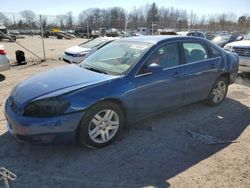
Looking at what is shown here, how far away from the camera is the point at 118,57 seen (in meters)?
4.23

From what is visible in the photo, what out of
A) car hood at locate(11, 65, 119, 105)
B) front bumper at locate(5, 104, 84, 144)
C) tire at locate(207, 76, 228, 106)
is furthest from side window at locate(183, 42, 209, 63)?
front bumper at locate(5, 104, 84, 144)

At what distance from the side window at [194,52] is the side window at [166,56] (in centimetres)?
26

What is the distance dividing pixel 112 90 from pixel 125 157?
93cm

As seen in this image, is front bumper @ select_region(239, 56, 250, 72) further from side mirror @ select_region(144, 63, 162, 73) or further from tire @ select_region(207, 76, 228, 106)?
side mirror @ select_region(144, 63, 162, 73)

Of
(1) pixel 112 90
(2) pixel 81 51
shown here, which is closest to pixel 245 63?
(2) pixel 81 51

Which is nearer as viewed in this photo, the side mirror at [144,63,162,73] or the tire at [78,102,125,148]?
the tire at [78,102,125,148]

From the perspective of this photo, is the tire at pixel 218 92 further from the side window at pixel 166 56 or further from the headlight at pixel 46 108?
the headlight at pixel 46 108

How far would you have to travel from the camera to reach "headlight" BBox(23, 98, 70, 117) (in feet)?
10.2

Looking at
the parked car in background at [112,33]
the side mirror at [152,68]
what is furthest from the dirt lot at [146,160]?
the parked car in background at [112,33]

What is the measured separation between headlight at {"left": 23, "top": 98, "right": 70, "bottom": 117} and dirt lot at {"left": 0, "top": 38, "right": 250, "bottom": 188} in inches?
25.4

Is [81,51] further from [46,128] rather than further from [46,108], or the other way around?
[46,128]

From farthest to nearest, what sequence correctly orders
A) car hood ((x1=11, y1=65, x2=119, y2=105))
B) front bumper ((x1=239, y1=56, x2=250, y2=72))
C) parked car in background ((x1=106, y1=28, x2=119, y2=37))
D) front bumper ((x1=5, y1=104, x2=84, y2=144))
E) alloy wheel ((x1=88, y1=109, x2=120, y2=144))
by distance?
parked car in background ((x1=106, y1=28, x2=119, y2=37))
front bumper ((x1=239, y1=56, x2=250, y2=72))
alloy wheel ((x1=88, y1=109, x2=120, y2=144))
car hood ((x1=11, y1=65, x2=119, y2=105))
front bumper ((x1=5, y1=104, x2=84, y2=144))

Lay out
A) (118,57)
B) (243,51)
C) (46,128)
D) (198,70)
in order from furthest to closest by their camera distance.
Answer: (243,51), (198,70), (118,57), (46,128)

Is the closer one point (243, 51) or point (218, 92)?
point (218, 92)
